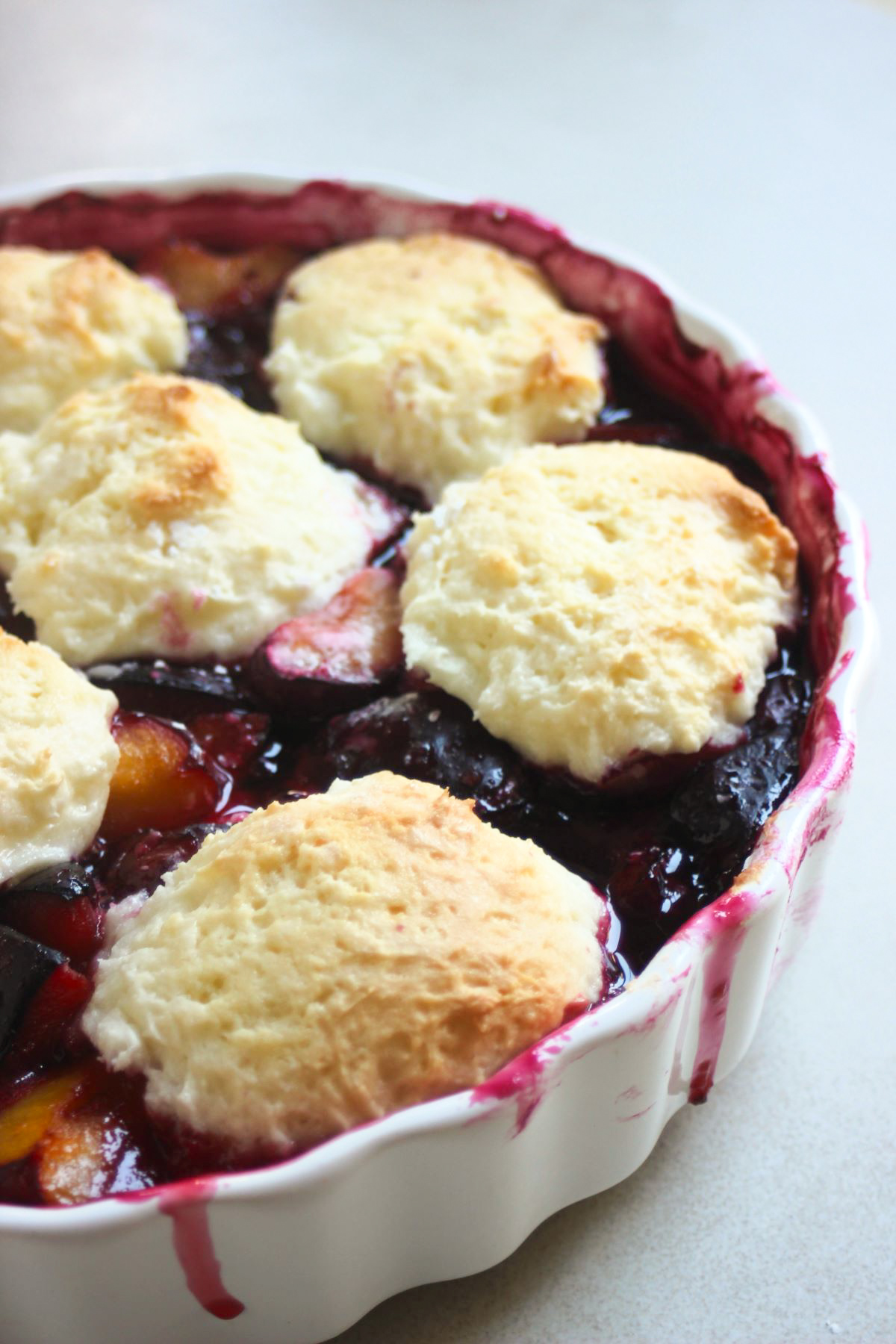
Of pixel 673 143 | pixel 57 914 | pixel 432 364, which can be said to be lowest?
pixel 57 914

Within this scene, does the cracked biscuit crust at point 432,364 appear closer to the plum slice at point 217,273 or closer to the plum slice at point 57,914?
the plum slice at point 217,273

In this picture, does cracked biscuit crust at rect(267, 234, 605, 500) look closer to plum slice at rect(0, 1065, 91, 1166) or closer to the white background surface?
the white background surface

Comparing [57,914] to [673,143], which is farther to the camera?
[673,143]

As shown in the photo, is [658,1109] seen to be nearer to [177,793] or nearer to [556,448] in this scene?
[177,793]

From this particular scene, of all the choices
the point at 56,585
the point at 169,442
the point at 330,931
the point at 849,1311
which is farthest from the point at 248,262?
the point at 849,1311

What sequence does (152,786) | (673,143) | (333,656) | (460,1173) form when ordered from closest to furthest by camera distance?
(460,1173) < (152,786) < (333,656) < (673,143)

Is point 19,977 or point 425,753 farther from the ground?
point 425,753

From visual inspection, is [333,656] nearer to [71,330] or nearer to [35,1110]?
[35,1110]

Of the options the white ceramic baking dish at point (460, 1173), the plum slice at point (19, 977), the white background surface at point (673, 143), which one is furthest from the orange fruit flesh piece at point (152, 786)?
the white background surface at point (673, 143)

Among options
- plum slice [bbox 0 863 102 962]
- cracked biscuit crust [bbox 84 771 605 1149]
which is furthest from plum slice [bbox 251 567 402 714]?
plum slice [bbox 0 863 102 962]

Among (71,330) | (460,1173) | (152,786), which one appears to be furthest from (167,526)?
(460,1173)
